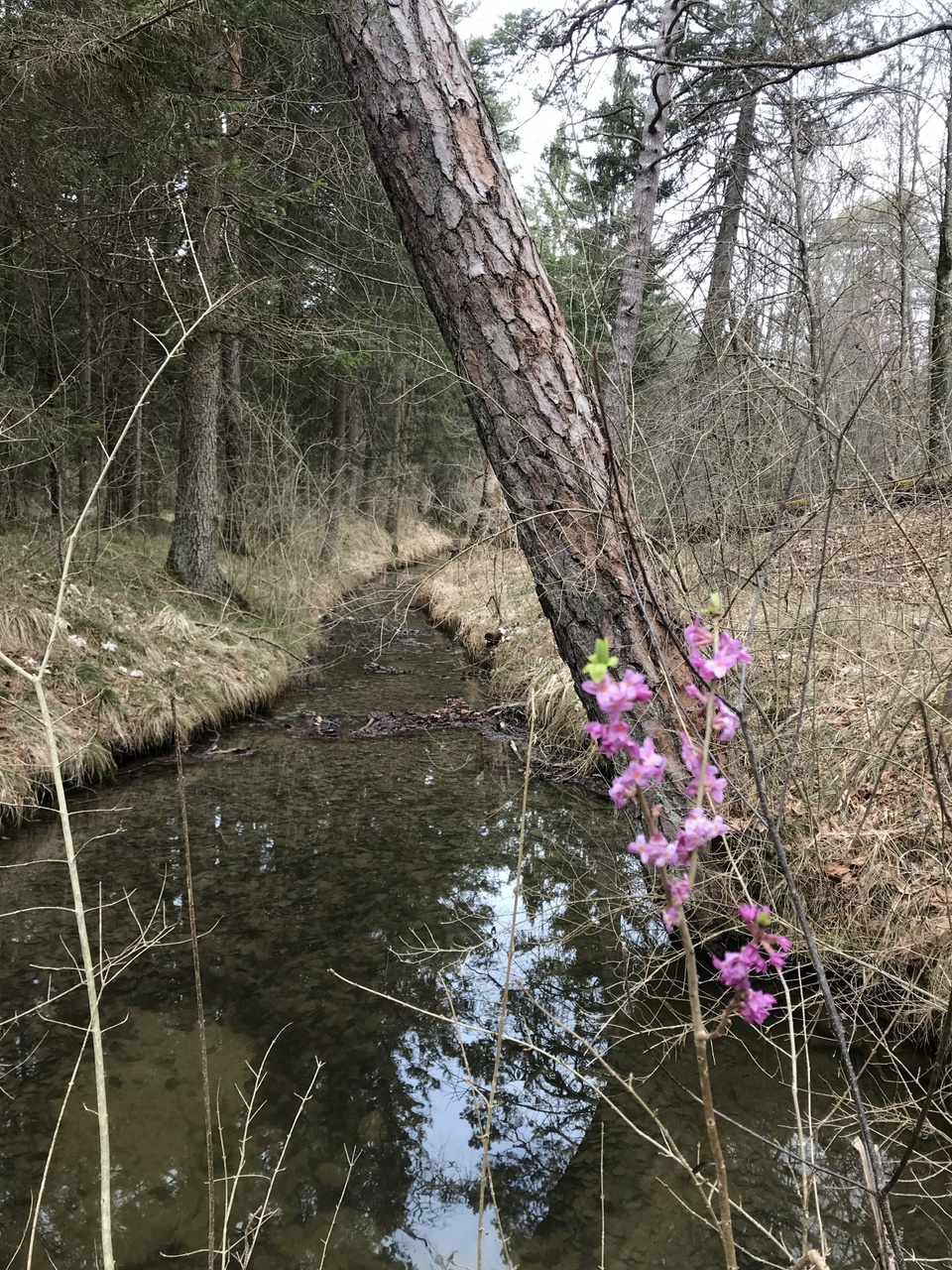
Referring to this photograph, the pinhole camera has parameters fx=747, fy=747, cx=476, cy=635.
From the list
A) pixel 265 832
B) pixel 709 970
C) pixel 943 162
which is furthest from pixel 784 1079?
pixel 943 162

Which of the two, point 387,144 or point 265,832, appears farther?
point 265,832

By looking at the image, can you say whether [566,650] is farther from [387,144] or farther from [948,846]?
[387,144]

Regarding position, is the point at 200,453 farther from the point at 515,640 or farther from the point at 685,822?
the point at 685,822

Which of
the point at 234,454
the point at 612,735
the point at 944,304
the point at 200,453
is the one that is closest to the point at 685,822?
the point at 612,735

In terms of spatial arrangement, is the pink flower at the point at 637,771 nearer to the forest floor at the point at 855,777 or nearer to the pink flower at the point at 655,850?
the pink flower at the point at 655,850

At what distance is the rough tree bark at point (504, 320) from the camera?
279 cm

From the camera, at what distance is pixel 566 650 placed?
2984 mm

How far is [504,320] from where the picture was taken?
9.23 ft

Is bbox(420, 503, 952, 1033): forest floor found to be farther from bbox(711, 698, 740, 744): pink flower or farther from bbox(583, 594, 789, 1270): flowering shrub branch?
bbox(583, 594, 789, 1270): flowering shrub branch

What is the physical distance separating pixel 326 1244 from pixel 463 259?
3.24 metres

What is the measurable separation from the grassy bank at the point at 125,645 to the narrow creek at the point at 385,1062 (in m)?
0.64

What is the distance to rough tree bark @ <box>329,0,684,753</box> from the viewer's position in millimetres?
2793

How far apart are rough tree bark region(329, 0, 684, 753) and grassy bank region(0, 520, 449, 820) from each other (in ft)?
6.98

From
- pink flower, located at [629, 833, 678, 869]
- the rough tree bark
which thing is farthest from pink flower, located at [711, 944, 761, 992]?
the rough tree bark
